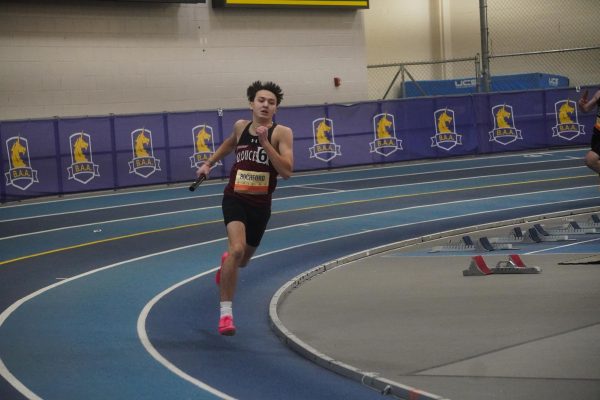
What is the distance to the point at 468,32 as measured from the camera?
3659 cm

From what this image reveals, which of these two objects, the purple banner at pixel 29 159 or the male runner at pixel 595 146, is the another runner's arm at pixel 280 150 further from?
the purple banner at pixel 29 159

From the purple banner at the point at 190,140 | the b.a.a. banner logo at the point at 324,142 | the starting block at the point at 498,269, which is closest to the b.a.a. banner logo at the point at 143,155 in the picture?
the purple banner at the point at 190,140

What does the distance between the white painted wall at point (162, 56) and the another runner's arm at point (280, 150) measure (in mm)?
17261

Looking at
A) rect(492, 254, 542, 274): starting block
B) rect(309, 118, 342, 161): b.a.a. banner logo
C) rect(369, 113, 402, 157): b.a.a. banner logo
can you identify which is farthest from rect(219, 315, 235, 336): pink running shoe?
rect(369, 113, 402, 157): b.a.a. banner logo

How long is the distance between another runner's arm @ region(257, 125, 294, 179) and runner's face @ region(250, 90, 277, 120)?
0.56 ft

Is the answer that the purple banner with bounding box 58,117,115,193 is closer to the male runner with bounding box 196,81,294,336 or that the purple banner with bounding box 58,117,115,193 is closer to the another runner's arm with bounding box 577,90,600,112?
the another runner's arm with bounding box 577,90,600,112

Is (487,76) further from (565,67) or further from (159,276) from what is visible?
(159,276)

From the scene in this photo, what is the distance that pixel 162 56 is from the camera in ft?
90.8

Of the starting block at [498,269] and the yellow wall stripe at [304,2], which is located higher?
the yellow wall stripe at [304,2]

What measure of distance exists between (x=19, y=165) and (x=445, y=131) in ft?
39.3

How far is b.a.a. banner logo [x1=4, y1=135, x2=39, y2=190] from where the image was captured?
22.9 metres

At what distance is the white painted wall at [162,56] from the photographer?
83.3ft

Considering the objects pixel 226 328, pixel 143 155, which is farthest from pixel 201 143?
pixel 226 328

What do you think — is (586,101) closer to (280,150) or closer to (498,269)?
(498,269)
